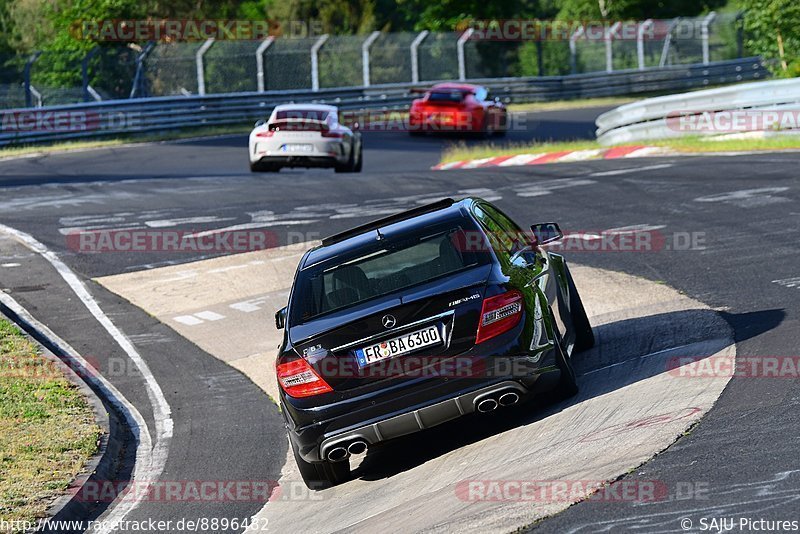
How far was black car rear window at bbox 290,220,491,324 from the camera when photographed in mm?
7570

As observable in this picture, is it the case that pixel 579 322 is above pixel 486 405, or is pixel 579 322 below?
below

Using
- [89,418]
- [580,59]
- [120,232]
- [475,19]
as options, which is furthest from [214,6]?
[89,418]

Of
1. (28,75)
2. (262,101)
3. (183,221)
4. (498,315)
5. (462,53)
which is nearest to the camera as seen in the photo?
(498,315)

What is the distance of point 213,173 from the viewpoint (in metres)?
25.8

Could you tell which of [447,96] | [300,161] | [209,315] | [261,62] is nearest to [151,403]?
[209,315]

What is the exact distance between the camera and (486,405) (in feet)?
23.8

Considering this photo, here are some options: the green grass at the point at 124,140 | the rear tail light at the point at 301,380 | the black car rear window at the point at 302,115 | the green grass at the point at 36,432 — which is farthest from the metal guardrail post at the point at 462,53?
the rear tail light at the point at 301,380

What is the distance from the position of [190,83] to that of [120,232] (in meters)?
20.4

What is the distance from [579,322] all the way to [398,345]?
283 centimetres

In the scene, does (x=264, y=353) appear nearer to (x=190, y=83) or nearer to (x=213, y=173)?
(x=213, y=173)

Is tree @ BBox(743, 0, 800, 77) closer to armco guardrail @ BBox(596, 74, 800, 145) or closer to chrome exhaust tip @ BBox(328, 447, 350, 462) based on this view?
armco guardrail @ BBox(596, 74, 800, 145)

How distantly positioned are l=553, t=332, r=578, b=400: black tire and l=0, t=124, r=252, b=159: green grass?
23.1 m

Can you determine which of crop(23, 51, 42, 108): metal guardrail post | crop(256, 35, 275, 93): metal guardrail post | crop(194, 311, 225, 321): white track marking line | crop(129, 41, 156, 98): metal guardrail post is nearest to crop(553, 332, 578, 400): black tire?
crop(194, 311, 225, 321): white track marking line

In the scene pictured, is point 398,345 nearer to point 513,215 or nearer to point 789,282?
point 789,282
